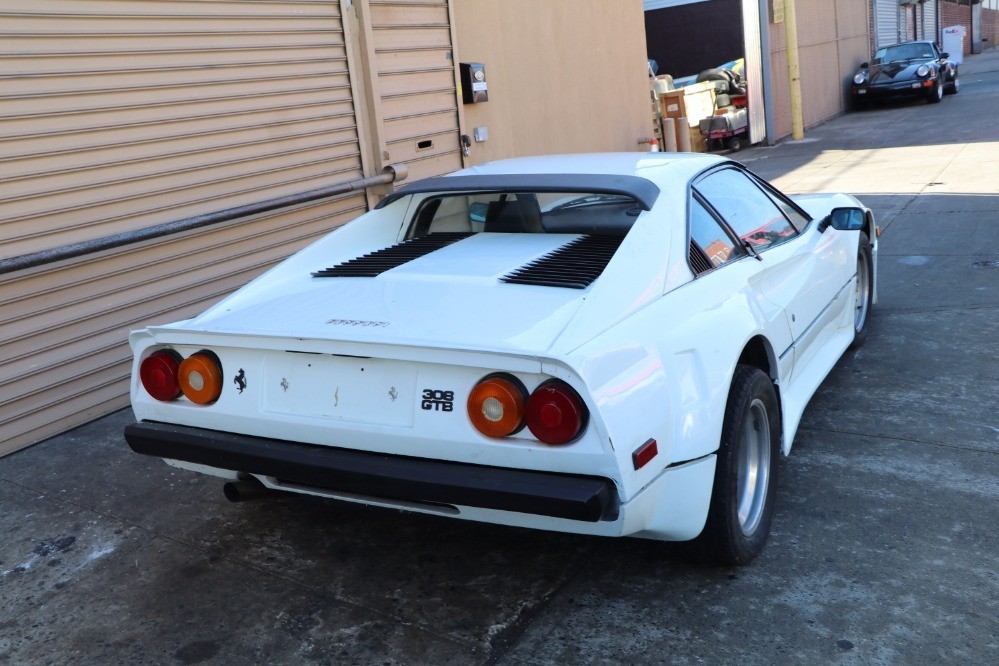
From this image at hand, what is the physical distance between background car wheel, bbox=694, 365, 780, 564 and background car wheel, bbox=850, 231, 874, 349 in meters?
2.37

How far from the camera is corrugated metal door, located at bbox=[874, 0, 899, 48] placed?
29.2 meters

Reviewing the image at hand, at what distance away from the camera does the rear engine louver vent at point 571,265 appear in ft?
10.4

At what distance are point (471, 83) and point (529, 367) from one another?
21.5 feet

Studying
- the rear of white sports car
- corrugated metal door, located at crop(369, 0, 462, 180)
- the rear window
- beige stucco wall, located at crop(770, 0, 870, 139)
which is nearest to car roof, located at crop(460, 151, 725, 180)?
the rear window

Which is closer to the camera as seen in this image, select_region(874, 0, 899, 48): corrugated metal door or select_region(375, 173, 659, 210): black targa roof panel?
select_region(375, 173, 659, 210): black targa roof panel

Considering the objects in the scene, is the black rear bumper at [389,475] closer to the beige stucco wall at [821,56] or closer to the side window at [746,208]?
the side window at [746,208]

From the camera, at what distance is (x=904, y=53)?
80.5 ft

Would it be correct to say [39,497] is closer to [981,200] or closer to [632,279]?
[632,279]

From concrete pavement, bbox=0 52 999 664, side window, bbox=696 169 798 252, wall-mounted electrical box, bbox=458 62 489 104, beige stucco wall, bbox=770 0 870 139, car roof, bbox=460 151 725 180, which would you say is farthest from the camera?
beige stucco wall, bbox=770 0 870 139

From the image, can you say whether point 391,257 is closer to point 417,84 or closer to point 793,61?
point 417,84

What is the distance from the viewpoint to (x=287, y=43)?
674cm

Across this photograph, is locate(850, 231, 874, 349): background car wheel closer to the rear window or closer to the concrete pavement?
the concrete pavement

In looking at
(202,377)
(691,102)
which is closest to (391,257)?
(202,377)

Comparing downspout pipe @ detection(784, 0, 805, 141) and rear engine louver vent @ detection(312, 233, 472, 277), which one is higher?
downspout pipe @ detection(784, 0, 805, 141)
